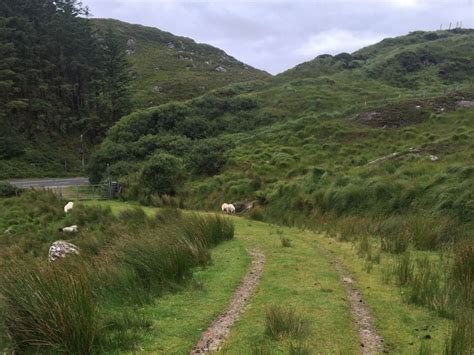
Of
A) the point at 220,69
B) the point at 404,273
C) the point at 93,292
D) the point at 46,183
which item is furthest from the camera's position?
the point at 220,69

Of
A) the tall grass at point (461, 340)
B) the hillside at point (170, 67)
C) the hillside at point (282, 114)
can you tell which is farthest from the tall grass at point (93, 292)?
the hillside at point (170, 67)

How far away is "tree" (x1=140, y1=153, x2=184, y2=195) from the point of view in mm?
32625

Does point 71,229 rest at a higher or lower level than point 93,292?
lower

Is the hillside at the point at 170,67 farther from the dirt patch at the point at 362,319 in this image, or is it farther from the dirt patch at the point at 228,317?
the dirt patch at the point at 362,319

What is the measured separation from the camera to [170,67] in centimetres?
11762

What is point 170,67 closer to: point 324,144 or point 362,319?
point 324,144

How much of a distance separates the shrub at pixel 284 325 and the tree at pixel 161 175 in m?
26.0

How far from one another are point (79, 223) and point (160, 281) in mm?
16232

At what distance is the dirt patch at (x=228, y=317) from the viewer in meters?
6.63

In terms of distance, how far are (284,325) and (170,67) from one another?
11607cm

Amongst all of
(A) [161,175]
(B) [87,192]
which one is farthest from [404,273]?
(B) [87,192]

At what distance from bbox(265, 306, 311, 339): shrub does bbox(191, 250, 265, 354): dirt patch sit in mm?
711

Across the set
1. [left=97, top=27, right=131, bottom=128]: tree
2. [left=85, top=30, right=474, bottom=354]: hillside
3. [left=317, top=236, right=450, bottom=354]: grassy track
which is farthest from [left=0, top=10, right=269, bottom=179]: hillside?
[left=317, top=236, right=450, bottom=354]: grassy track

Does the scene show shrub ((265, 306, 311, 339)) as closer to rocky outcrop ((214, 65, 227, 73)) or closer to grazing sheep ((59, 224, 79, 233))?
grazing sheep ((59, 224, 79, 233))
